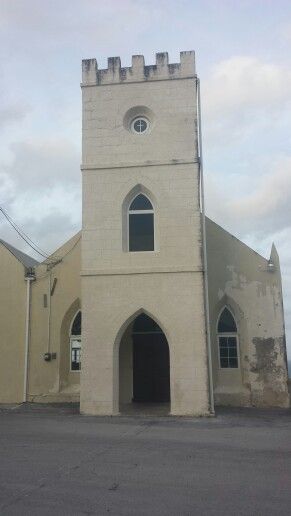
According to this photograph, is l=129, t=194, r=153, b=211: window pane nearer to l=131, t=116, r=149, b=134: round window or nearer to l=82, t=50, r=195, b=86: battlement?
l=131, t=116, r=149, b=134: round window

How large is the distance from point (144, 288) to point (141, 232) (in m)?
1.85

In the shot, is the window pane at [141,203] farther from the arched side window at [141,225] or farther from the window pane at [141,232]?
the window pane at [141,232]

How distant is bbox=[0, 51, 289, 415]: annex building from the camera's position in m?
15.7

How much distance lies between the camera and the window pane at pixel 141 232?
1659cm

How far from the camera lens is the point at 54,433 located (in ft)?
Result: 38.8

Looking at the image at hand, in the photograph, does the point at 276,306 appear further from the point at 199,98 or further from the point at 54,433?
the point at 54,433

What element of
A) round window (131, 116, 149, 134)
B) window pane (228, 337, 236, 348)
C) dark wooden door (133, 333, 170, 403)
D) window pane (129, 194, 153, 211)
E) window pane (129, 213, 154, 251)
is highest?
round window (131, 116, 149, 134)

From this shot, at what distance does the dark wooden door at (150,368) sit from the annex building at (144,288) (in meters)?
0.04

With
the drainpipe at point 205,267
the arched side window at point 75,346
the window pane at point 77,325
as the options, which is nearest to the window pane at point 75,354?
the arched side window at point 75,346

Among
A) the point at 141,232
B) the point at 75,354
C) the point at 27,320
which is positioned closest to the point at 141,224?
the point at 141,232

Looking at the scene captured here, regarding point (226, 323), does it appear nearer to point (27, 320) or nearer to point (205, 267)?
point (205, 267)

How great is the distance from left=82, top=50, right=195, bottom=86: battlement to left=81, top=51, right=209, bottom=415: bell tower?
3cm

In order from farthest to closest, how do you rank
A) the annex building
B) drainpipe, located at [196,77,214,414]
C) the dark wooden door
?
the dark wooden door
the annex building
drainpipe, located at [196,77,214,414]

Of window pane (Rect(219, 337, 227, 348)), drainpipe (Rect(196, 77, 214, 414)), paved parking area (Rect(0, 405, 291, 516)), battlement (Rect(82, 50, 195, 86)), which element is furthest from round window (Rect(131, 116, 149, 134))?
paved parking area (Rect(0, 405, 291, 516))
